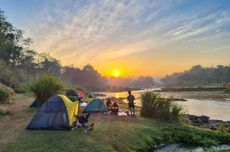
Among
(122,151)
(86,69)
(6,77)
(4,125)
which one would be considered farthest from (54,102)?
(86,69)

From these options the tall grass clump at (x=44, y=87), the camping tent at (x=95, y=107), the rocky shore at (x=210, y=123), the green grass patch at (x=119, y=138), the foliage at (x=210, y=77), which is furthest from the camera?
the foliage at (x=210, y=77)

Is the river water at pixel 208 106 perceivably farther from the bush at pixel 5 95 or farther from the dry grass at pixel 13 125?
the bush at pixel 5 95

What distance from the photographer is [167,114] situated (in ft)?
49.5

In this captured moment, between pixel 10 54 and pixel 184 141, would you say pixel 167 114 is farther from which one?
pixel 10 54

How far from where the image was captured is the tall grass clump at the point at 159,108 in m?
15.1

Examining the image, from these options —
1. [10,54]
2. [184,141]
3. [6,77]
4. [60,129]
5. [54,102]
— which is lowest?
[184,141]

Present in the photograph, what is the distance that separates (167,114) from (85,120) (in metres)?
5.33

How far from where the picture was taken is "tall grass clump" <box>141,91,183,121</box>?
15062mm

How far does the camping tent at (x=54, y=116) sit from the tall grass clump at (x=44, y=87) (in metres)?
6.18

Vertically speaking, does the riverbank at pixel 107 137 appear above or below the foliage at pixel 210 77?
Result: below

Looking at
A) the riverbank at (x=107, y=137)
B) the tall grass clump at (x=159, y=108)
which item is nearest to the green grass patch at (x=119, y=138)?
the riverbank at (x=107, y=137)

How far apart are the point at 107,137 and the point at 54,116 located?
2847mm

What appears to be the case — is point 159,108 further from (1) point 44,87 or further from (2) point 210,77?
(2) point 210,77

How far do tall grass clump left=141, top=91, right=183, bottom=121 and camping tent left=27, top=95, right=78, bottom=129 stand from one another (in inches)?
209
